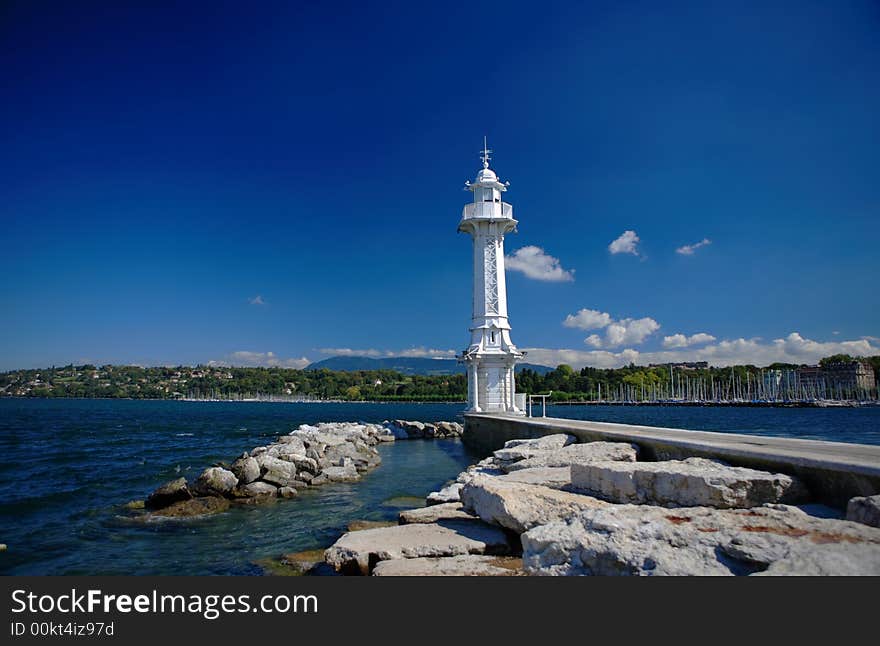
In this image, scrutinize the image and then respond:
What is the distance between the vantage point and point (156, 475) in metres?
20.6

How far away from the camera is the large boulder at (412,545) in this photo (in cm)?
736

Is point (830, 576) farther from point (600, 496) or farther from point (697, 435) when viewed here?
point (697, 435)

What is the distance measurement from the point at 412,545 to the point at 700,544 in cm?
398

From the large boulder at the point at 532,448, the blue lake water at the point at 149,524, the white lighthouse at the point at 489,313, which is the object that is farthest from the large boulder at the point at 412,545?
the white lighthouse at the point at 489,313

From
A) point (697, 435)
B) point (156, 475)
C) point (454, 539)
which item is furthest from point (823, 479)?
point (156, 475)

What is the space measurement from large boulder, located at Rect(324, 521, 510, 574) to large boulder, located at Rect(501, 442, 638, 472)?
306 cm

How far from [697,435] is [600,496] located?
5.91 meters

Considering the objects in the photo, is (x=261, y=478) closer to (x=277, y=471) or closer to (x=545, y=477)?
(x=277, y=471)

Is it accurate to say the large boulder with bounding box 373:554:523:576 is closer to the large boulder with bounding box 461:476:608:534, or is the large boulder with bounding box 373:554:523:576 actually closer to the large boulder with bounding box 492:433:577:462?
the large boulder with bounding box 461:476:608:534

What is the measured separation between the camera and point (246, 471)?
54.1 feet

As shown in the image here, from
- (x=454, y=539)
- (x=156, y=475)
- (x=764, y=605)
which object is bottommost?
(x=156, y=475)

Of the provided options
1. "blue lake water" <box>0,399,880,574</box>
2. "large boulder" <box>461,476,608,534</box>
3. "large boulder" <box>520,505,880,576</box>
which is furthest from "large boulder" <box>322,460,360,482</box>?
"large boulder" <box>520,505,880,576</box>

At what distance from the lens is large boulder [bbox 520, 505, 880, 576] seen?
164 inches

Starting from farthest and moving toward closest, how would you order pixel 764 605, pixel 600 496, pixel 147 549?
1. pixel 147 549
2. pixel 600 496
3. pixel 764 605
